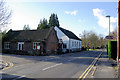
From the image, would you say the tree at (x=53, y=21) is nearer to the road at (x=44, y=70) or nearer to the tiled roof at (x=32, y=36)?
the tiled roof at (x=32, y=36)

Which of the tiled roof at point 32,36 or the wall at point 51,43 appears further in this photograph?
the tiled roof at point 32,36

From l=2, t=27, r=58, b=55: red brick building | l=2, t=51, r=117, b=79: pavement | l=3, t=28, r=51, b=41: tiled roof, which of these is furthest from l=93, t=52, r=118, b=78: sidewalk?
l=3, t=28, r=51, b=41: tiled roof

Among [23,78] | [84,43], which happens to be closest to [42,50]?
[23,78]

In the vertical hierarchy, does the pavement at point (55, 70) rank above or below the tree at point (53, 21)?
below

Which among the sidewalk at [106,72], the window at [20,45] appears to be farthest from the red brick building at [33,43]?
the sidewalk at [106,72]

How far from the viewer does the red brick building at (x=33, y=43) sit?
90.2 ft

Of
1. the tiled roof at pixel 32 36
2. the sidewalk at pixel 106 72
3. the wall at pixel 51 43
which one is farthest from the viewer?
the tiled roof at pixel 32 36

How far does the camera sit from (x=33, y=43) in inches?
1119

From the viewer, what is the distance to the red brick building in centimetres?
2748

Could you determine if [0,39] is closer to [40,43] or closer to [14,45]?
[14,45]

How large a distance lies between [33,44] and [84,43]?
41727 mm

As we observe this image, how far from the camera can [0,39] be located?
32844mm

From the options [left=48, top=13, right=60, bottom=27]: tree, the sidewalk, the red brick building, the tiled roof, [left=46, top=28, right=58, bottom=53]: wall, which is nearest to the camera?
the sidewalk

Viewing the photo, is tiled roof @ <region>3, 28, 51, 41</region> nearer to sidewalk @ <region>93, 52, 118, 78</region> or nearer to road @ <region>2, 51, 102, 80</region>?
road @ <region>2, 51, 102, 80</region>
